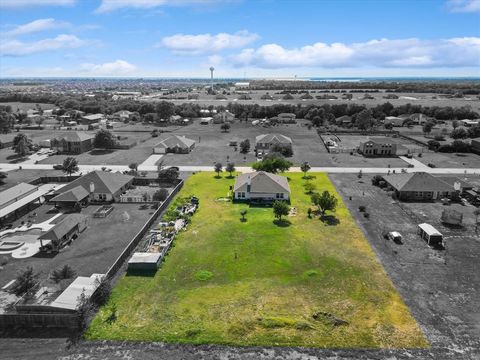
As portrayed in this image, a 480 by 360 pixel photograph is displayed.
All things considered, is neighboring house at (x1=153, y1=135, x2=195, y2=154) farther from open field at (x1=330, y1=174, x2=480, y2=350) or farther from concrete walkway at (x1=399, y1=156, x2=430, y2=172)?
concrete walkway at (x1=399, y1=156, x2=430, y2=172)

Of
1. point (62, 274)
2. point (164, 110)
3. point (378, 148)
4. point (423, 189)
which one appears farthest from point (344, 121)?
point (62, 274)

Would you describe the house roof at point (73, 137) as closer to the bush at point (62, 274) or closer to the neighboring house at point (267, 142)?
the neighboring house at point (267, 142)

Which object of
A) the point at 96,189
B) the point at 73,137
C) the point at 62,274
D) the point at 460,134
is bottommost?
the point at 62,274

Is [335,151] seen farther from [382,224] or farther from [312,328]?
[312,328]

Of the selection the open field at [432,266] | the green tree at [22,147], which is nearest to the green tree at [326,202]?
the open field at [432,266]

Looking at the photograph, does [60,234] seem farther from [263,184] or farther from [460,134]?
[460,134]

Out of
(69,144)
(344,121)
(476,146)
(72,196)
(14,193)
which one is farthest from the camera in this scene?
(344,121)
